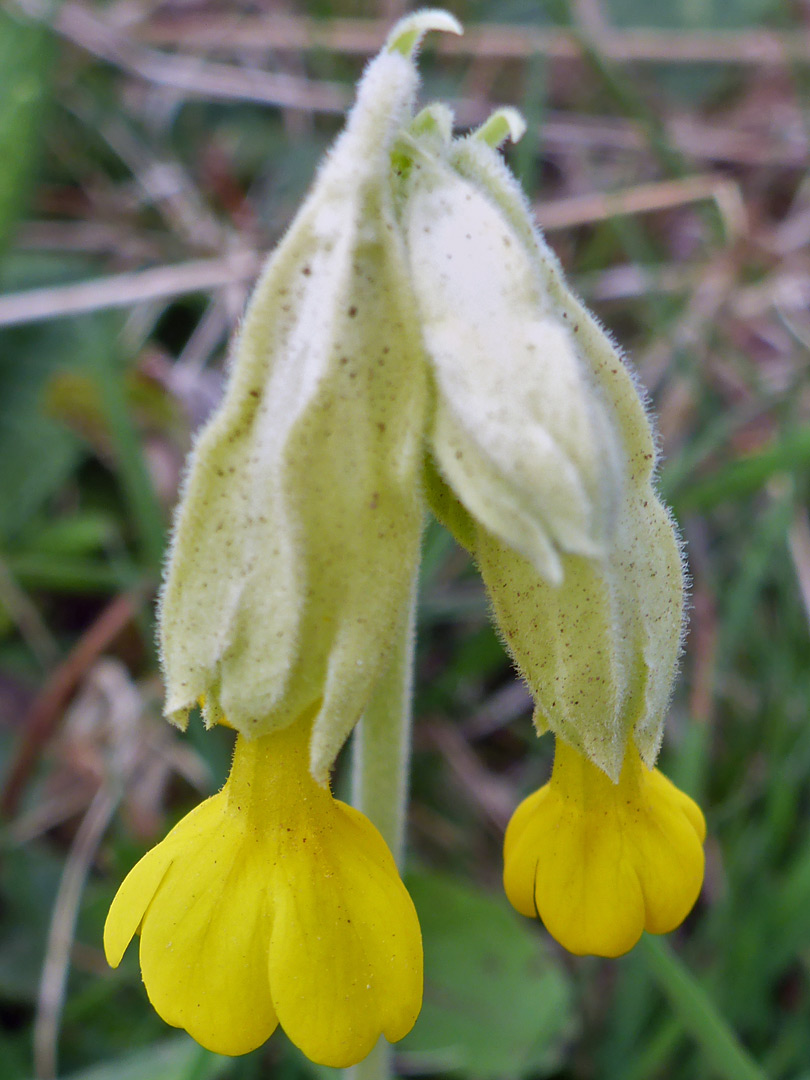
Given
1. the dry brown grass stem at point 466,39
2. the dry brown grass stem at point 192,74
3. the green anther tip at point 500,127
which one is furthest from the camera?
the dry brown grass stem at point 466,39

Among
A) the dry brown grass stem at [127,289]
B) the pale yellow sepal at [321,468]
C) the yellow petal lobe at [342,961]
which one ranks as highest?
the pale yellow sepal at [321,468]

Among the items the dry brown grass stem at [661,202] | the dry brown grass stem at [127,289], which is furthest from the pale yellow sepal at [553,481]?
the dry brown grass stem at [661,202]

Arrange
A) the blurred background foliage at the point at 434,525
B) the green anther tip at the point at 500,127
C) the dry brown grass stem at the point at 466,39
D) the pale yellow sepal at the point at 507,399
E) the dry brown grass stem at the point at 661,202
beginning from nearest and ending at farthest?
the pale yellow sepal at the point at 507,399 < the green anther tip at the point at 500,127 < the blurred background foliage at the point at 434,525 < the dry brown grass stem at the point at 661,202 < the dry brown grass stem at the point at 466,39

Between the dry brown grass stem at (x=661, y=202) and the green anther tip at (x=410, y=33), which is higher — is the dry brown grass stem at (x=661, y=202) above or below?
below

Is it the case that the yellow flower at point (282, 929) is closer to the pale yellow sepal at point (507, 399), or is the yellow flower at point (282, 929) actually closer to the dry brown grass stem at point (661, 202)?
the pale yellow sepal at point (507, 399)

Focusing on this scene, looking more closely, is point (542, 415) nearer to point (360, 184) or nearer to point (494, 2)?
point (360, 184)

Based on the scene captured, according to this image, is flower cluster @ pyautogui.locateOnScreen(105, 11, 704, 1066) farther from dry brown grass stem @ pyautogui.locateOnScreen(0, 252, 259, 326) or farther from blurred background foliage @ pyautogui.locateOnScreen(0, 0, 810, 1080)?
dry brown grass stem @ pyautogui.locateOnScreen(0, 252, 259, 326)

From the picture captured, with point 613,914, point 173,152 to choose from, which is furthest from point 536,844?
point 173,152
